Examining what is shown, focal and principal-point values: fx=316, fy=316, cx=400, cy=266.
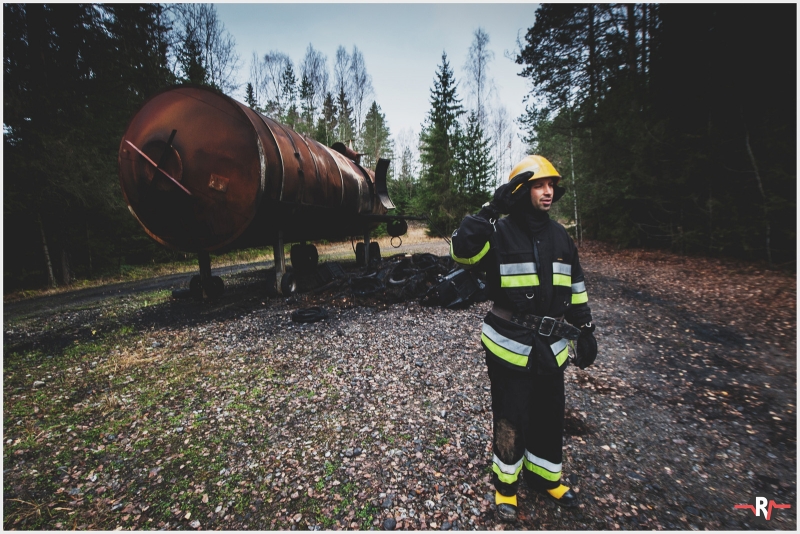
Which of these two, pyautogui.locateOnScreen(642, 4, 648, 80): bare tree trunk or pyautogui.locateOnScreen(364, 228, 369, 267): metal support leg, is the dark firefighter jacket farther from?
pyautogui.locateOnScreen(642, 4, 648, 80): bare tree trunk

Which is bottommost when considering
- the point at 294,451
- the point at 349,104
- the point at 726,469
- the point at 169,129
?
the point at 726,469

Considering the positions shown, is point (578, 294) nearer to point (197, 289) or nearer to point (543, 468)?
point (543, 468)

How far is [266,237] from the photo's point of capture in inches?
262

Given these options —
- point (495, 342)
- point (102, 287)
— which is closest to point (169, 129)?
point (495, 342)

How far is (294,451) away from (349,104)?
1093 inches

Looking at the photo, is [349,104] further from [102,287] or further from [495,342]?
[495,342]

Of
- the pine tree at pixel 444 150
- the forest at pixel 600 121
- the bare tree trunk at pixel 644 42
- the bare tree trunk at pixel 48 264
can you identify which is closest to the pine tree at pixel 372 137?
the pine tree at pixel 444 150

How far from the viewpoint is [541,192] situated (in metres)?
2.06

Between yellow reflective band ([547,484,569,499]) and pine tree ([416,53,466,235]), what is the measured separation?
802 inches

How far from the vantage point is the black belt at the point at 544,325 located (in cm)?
199

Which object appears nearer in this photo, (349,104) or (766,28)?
(766,28)

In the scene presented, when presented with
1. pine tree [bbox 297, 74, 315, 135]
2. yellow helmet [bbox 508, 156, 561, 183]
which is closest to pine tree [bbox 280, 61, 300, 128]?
pine tree [bbox 297, 74, 315, 135]

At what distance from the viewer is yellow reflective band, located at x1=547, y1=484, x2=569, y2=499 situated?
2094 mm

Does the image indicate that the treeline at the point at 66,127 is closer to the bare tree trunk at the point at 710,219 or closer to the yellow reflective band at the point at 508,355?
the yellow reflective band at the point at 508,355
